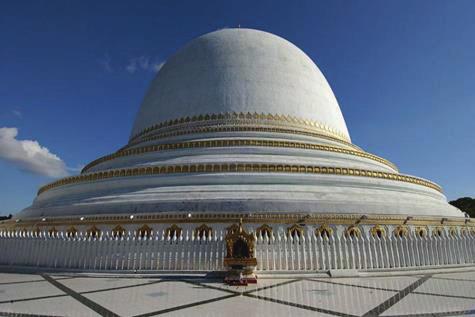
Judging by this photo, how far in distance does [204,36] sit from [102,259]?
17.7 metres

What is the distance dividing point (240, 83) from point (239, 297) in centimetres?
1484

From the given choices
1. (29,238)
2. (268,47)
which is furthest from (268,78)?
(29,238)

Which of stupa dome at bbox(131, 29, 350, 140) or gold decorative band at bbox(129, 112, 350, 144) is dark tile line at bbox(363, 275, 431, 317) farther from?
stupa dome at bbox(131, 29, 350, 140)

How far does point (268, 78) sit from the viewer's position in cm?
2069

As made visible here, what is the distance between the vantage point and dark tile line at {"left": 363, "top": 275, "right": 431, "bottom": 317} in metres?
5.75

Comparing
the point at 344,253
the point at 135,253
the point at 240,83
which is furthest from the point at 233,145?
the point at 344,253

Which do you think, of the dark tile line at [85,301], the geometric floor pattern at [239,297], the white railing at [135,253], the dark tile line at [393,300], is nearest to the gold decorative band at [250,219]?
the white railing at [135,253]

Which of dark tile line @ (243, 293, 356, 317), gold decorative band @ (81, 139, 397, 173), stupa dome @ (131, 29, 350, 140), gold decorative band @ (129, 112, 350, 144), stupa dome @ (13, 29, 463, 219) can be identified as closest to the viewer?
dark tile line @ (243, 293, 356, 317)

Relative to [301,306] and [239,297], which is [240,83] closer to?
[239,297]

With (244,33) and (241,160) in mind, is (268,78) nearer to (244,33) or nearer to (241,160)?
(244,33)

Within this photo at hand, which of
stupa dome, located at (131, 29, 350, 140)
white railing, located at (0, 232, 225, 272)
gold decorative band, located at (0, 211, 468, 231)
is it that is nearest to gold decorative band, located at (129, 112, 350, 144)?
stupa dome, located at (131, 29, 350, 140)

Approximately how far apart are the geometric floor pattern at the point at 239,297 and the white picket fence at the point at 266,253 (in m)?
0.76

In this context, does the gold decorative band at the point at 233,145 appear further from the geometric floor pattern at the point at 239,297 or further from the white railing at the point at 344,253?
the geometric floor pattern at the point at 239,297

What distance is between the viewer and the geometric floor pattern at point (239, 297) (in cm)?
582
